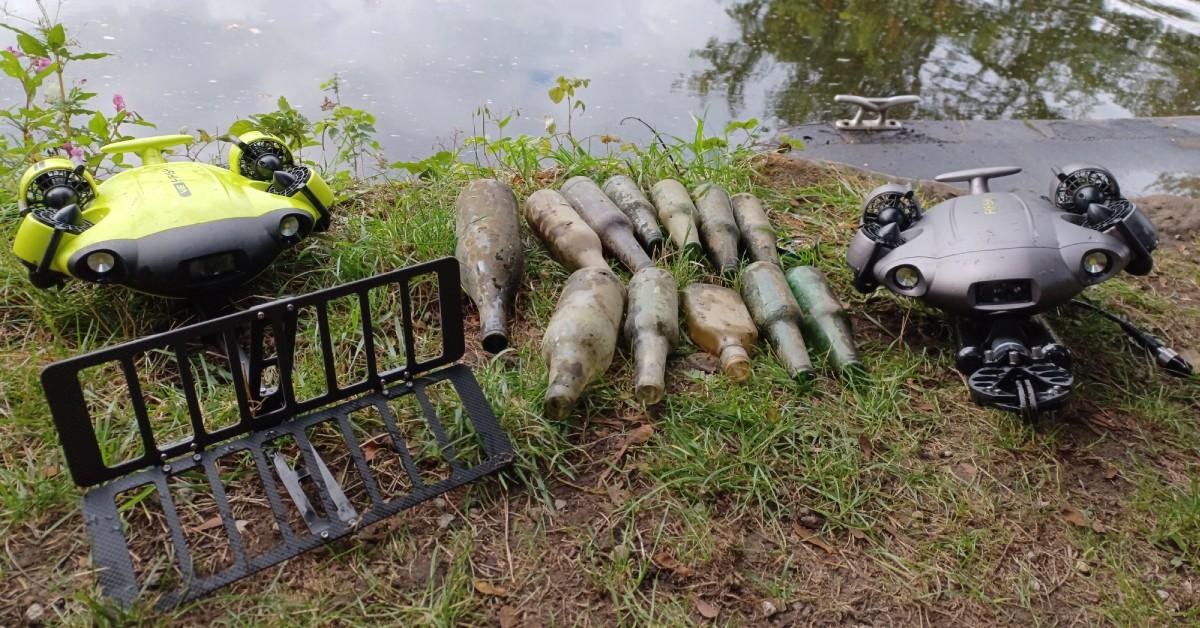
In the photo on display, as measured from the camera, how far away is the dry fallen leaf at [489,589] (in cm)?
159

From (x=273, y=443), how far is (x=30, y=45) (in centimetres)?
178

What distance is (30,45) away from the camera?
102 inches

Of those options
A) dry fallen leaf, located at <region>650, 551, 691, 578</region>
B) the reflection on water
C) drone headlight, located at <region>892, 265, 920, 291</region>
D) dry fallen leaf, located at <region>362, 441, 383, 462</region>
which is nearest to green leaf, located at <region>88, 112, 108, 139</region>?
dry fallen leaf, located at <region>362, 441, 383, 462</region>

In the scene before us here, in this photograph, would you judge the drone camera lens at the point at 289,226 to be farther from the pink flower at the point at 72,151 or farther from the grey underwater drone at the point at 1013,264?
the grey underwater drone at the point at 1013,264

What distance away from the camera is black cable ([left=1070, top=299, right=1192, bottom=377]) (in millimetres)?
2213

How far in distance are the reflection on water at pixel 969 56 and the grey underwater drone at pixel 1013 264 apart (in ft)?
9.40

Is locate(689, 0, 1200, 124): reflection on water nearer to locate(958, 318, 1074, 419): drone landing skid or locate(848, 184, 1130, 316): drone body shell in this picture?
locate(848, 184, 1130, 316): drone body shell

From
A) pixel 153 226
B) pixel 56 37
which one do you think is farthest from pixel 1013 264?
pixel 56 37

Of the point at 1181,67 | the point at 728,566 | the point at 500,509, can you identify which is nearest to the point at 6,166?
the point at 500,509

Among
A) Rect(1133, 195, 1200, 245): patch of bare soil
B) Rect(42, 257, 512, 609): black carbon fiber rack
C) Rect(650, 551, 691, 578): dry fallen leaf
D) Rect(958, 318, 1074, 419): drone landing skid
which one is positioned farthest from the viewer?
Rect(1133, 195, 1200, 245): patch of bare soil

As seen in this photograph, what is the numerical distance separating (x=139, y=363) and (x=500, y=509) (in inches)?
40.5

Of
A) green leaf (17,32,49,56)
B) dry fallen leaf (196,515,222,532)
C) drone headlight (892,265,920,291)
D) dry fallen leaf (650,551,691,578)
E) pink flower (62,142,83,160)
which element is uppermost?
green leaf (17,32,49,56)

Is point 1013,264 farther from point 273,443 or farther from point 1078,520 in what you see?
point 273,443

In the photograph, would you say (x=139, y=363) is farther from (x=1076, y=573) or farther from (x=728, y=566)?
(x=1076, y=573)
